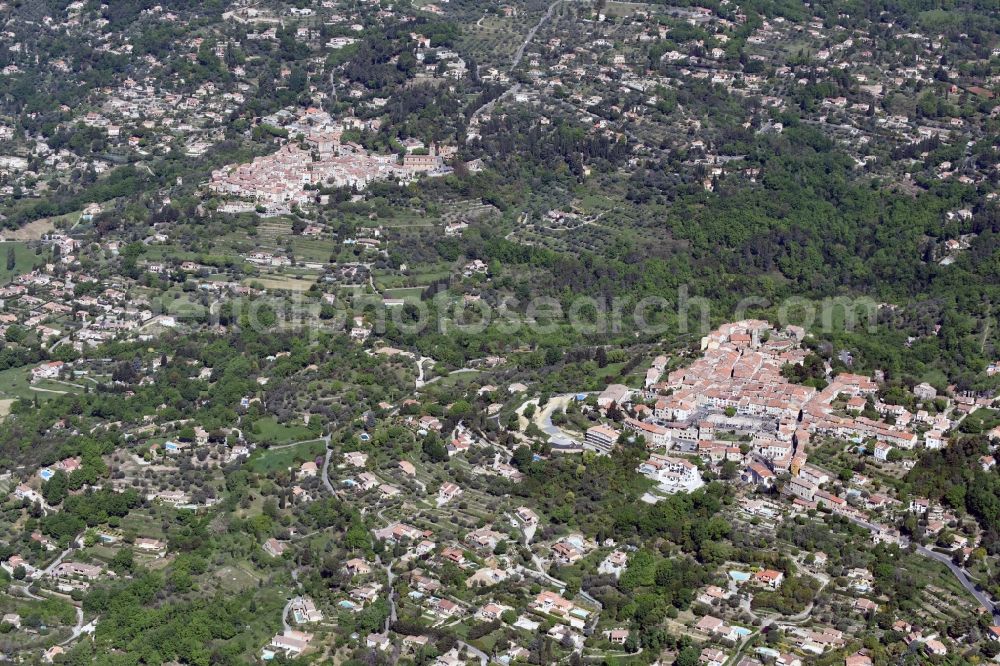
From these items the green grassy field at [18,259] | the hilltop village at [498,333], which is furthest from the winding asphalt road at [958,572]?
the green grassy field at [18,259]

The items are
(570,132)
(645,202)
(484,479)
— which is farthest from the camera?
(570,132)

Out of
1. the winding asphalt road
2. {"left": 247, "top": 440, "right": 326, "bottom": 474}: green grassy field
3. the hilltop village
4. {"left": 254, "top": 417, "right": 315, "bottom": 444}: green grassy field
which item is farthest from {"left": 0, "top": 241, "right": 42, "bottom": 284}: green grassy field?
the winding asphalt road

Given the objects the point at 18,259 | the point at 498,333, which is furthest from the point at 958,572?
the point at 18,259

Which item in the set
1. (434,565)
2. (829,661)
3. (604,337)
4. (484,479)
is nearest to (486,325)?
(604,337)

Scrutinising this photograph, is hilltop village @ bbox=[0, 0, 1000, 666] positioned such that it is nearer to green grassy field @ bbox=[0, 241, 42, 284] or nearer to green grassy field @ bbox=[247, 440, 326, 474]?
green grassy field @ bbox=[247, 440, 326, 474]

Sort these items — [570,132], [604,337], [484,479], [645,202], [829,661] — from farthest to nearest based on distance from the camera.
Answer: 1. [570,132]
2. [645,202]
3. [604,337]
4. [484,479]
5. [829,661]

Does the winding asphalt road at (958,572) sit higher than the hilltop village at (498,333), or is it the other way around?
the winding asphalt road at (958,572)

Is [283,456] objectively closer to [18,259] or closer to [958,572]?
[958,572]

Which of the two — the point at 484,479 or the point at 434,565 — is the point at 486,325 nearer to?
the point at 484,479

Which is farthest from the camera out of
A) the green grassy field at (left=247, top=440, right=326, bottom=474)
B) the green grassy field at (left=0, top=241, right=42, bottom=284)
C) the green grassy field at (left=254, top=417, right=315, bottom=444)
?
the green grassy field at (left=0, top=241, right=42, bottom=284)

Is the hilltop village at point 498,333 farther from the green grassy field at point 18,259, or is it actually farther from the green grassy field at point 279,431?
the green grassy field at point 18,259

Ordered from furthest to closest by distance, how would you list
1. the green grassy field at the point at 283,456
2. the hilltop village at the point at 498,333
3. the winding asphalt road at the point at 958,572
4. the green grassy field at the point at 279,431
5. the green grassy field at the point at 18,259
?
the green grassy field at the point at 18,259
the green grassy field at the point at 279,431
the green grassy field at the point at 283,456
the hilltop village at the point at 498,333
the winding asphalt road at the point at 958,572
